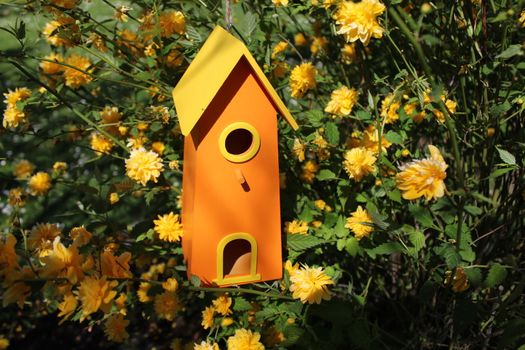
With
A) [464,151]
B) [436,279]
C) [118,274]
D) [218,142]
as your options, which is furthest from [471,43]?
[118,274]

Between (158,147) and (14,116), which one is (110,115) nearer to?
(158,147)

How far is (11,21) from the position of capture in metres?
6.09

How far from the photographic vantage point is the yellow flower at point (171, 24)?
1.80 meters

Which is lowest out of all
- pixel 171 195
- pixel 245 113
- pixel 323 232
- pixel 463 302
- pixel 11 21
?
pixel 463 302

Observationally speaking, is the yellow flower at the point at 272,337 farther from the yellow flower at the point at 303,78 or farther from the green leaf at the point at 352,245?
the yellow flower at the point at 303,78

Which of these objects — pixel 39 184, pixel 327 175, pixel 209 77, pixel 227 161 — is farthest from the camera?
pixel 39 184

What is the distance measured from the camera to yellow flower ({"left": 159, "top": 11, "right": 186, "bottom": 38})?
1799mm

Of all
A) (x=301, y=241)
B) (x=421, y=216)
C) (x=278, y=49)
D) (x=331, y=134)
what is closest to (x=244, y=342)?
(x=301, y=241)

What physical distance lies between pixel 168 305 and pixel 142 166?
538 mm

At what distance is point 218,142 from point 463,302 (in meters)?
0.86

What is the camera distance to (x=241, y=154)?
1603 mm

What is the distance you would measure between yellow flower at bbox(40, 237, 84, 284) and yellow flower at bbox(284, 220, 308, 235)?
0.85 m

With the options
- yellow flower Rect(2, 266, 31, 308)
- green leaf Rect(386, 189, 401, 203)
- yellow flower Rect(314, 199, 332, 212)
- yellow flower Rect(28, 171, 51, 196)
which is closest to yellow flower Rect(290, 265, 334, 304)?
green leaf Rect(386, 189, 401, 203)

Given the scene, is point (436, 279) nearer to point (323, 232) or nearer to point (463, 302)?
point (463, 302)
